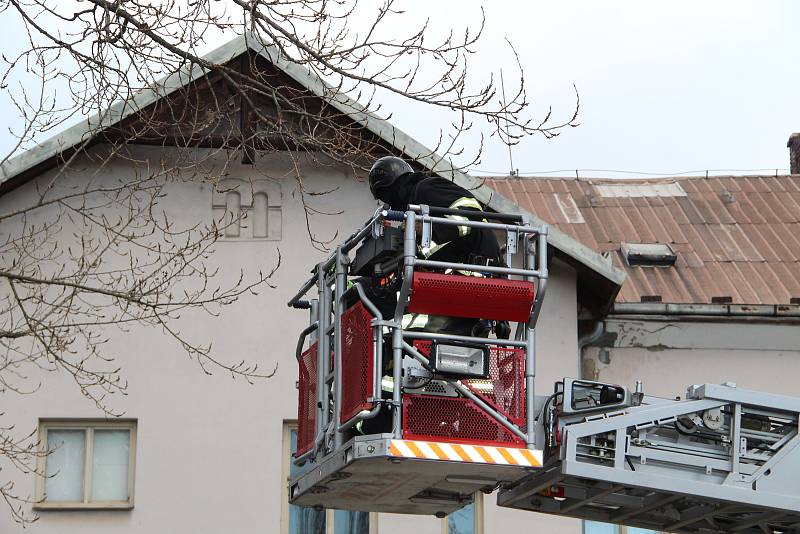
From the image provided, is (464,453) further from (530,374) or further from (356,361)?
(356,361)

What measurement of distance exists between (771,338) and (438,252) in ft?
24.2

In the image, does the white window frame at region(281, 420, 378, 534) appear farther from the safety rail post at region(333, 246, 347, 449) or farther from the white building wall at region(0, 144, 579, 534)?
the safety rail post at region(333, 246, 347, 449)

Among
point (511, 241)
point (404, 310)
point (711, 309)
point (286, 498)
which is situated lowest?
point (286, 498)

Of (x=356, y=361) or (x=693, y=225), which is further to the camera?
(x=693, y=225)

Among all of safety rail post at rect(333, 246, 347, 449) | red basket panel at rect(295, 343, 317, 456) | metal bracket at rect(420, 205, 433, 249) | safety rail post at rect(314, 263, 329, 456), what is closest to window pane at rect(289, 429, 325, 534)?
red basket panel at rect(295, 343, 317, 456)

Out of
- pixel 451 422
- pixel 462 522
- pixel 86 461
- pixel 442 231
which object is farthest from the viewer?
pixel 462 522

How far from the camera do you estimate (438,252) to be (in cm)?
885

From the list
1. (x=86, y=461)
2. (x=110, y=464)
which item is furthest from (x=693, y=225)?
(x=86, y=461)

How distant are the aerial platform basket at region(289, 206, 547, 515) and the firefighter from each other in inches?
3.7

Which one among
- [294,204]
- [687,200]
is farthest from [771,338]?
[294,204]

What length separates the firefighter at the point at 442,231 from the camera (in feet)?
28.5

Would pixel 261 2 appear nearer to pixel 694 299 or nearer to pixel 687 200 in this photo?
pixel 694 299

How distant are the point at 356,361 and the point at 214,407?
584 centimetres

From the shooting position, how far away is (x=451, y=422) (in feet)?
28.2
